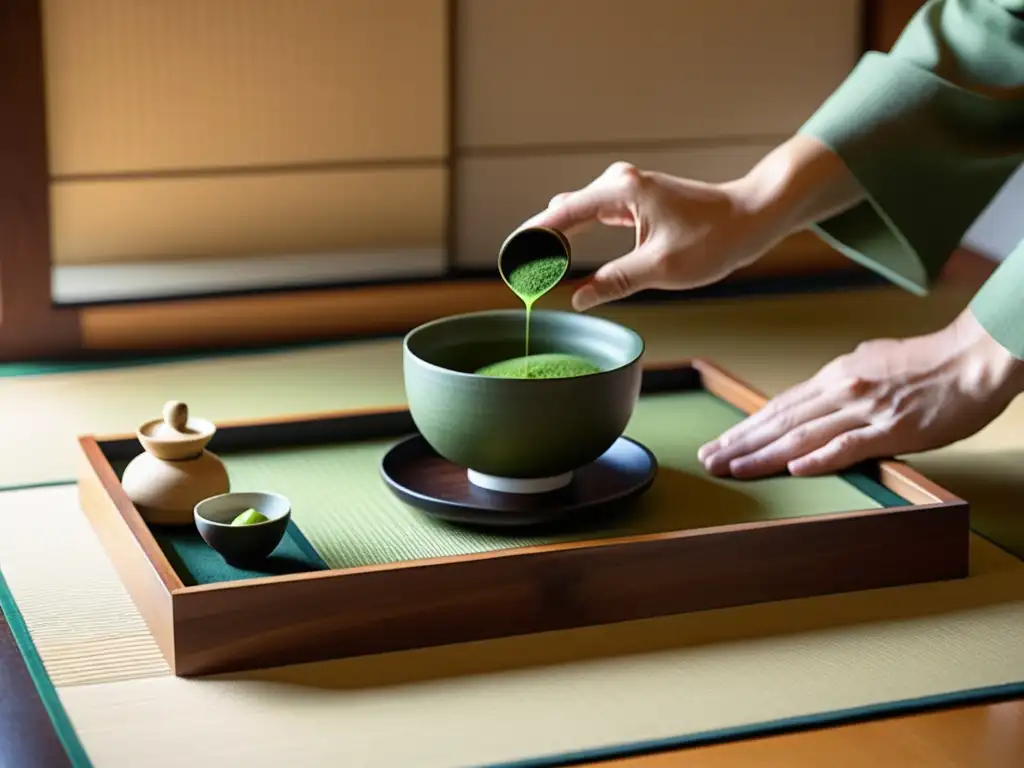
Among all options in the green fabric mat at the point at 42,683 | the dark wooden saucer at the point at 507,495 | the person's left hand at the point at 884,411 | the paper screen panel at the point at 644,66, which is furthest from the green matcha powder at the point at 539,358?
A: the paper screen panel at the point at 644,66

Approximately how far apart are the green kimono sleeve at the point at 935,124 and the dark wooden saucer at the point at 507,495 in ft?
1.53

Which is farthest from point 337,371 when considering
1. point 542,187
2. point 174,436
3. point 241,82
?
point 174,436

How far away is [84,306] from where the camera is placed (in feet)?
9.18

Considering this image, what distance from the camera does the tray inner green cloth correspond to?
5.56 feet

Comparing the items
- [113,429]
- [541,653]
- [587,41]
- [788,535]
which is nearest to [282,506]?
[541,653]

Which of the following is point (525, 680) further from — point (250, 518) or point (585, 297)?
point (585, 297)

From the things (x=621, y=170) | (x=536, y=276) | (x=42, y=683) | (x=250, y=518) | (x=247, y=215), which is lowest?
(x=42, y=683)

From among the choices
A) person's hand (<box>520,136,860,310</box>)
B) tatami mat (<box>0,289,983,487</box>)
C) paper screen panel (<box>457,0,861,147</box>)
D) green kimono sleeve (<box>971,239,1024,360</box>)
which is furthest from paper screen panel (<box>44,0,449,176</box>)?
green kimono sleeve (<box>971,239,1024,360</box>)

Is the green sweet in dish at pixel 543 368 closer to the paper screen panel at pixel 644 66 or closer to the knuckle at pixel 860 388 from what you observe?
the knuckle at pixel 860 388

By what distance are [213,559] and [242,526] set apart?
2.8 inches

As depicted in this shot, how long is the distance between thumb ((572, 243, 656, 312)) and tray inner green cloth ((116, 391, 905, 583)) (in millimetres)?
243

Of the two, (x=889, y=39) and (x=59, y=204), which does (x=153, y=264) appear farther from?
(x=889, y=39)

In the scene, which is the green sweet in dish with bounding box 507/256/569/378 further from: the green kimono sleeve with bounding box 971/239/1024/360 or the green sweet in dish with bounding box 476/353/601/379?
the green kimono sleeve with bounding box 971/239/1024/360

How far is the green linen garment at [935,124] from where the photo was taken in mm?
2000
